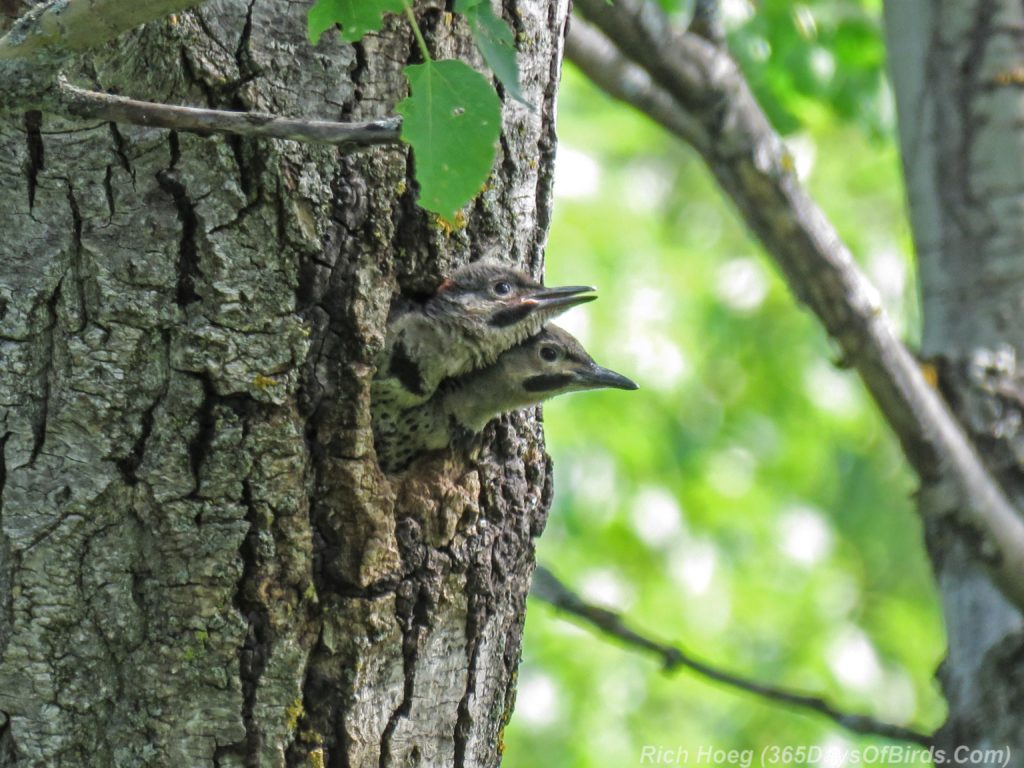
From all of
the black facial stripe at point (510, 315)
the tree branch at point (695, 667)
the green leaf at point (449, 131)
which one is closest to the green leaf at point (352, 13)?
the green leaf at point (449, 131)

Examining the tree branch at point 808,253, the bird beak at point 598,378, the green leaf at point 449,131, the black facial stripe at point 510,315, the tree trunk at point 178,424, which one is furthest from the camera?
the tree branch at point 808,253

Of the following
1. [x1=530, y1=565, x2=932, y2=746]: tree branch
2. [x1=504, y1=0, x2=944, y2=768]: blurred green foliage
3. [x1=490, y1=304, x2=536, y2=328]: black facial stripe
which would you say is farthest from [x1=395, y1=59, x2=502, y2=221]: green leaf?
[x1=504, y1=0, x2=944, y2=768]: blurred green foliage

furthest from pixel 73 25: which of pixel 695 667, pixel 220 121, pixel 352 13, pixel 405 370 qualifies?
pixel 695 667

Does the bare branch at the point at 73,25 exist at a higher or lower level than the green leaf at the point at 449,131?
higher

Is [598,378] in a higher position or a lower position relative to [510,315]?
lower

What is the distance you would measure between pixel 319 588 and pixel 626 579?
6.81 meters

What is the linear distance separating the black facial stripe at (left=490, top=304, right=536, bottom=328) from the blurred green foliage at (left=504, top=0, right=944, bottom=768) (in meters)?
4.63

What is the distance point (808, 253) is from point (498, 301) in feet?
4.65

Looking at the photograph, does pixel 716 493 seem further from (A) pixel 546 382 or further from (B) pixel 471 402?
(B) pixel 471 402

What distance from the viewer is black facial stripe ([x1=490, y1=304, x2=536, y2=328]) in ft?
9.67

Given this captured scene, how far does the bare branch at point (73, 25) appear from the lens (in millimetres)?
1907

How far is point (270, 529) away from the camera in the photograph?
2416mm

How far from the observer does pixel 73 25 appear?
6.45ft

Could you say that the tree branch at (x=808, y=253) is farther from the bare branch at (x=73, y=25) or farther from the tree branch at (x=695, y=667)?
the bare branch at (x=73, y=25)
